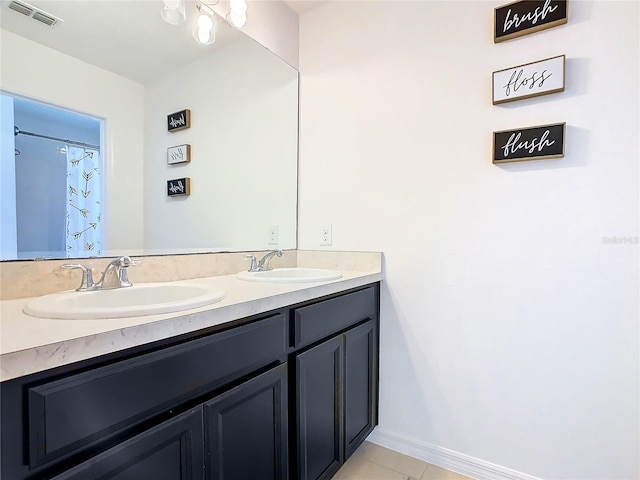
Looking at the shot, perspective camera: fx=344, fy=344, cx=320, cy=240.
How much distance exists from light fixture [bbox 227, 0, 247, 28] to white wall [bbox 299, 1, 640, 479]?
0.47m

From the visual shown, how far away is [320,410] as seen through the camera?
4.19ft

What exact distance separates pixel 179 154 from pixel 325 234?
2.73ft

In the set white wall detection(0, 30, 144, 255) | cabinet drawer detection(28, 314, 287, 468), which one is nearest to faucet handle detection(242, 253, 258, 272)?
white wall detection(0, 30, 144, 255)

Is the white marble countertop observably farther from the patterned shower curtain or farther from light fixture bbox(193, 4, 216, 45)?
light fixture bbox(193, 4, 216, 45)

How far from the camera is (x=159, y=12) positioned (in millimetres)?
1424

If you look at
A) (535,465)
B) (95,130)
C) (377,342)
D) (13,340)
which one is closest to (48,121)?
(95,130)

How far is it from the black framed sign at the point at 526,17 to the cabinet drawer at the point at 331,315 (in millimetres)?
1223

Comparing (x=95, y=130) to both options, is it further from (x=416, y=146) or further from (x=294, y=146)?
(x=416, y=146)

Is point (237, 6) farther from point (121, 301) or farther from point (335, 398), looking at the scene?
point (335, 398)

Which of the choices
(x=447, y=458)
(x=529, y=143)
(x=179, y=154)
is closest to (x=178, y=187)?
(x=179, y=154)

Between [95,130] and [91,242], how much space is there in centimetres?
40

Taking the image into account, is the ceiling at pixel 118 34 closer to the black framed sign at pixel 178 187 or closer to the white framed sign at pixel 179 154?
the white framed sign at pixel 179 154

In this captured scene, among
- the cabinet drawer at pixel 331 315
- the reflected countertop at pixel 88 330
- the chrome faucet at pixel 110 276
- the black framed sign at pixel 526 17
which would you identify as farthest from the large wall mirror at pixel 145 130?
the black framed sign at pixel 526 17

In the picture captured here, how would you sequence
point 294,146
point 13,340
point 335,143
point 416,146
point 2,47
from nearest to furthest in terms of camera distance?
1. point 13,340
2. point 2,47
3. point 416,146
4. point 335,143
5. point 294,146
